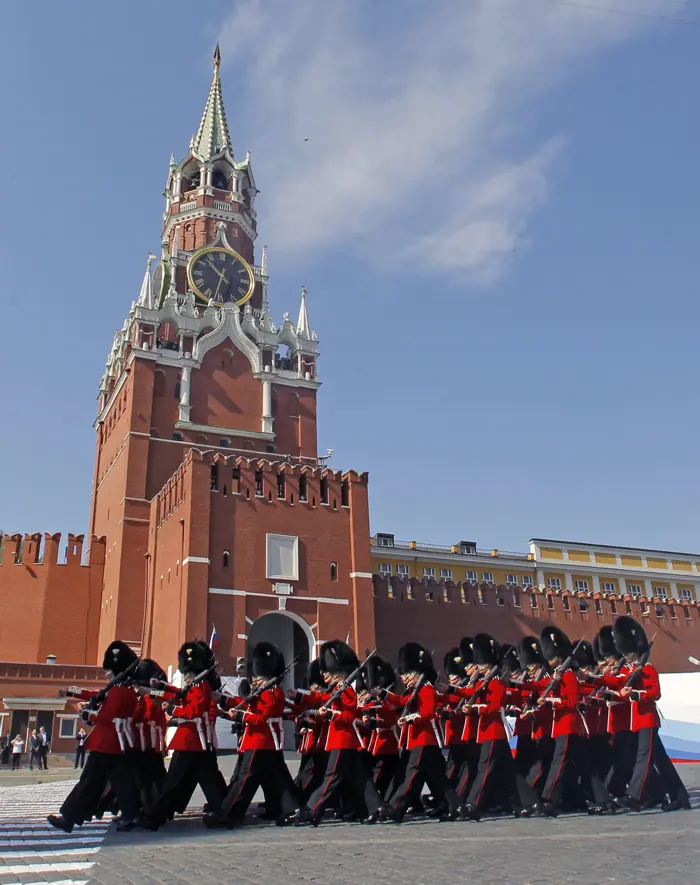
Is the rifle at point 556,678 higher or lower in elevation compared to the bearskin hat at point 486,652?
lower

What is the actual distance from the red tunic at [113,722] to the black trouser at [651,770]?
6.28 meters

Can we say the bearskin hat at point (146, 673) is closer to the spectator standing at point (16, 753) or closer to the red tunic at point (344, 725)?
the red tunic at point (344, 725)

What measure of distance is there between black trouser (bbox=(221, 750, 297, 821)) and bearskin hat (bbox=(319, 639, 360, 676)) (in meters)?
1.77

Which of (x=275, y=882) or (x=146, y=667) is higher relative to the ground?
(x=146, y=667)

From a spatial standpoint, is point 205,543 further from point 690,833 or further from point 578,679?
point 690,833

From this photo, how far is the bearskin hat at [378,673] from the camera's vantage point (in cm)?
1194

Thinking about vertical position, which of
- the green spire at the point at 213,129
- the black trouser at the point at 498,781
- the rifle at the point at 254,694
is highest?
the green spire at the point at 213,129

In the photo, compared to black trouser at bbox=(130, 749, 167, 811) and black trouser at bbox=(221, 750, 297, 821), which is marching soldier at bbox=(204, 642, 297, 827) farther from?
Result: black trouser at bbox=(130, 749, 167, 811)

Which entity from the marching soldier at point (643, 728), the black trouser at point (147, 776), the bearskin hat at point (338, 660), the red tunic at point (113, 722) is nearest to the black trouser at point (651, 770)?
the marching soldier at point (643, 728)

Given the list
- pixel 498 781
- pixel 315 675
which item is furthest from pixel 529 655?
pixel 315 675

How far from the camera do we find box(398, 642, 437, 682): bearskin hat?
443 inches

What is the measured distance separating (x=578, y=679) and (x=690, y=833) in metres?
3.55

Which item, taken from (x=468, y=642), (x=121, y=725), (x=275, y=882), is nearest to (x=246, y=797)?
(x=121, y=725)

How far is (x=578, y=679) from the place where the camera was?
11898 mm
